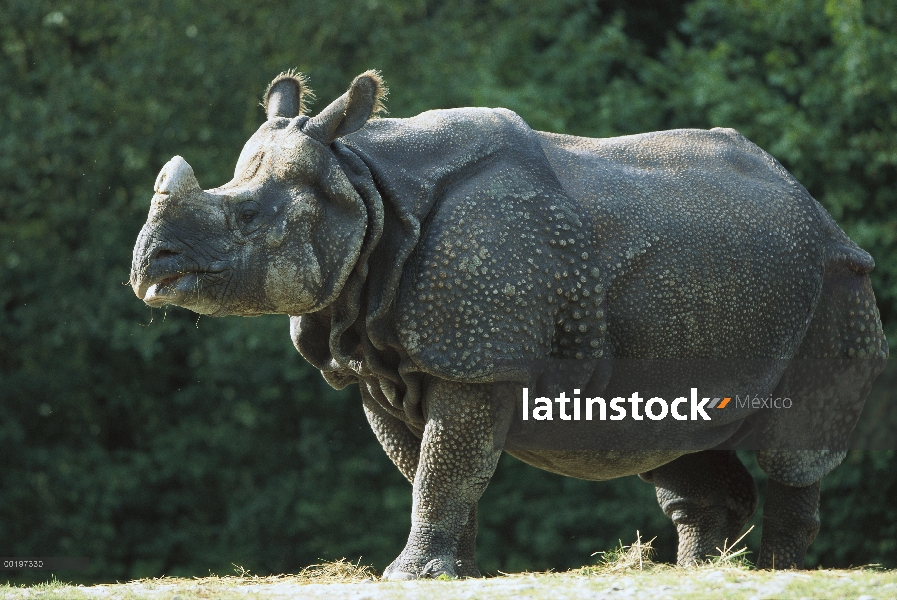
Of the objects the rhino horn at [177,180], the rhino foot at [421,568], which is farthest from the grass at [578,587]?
the rhino horn at [177,180]

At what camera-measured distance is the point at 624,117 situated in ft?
44.8

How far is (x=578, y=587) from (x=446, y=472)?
30.1 inches

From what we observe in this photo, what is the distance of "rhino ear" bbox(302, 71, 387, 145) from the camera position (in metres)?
5.64

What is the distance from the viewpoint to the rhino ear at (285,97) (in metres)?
6.16

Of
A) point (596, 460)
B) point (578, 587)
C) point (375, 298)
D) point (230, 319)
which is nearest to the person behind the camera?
point (578, 587)

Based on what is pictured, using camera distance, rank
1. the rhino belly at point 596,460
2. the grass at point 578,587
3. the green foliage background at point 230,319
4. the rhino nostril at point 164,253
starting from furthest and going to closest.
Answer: the green foliage background at point 230,319, the rhino belly at point 596,460, the rhino nostril at point 164,253, the grass at point 578,587

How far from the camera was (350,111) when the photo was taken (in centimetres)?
573

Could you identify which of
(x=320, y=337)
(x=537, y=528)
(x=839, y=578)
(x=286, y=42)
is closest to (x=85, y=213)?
(x=286, y=42)

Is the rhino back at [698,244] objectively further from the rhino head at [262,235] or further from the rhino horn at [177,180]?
the rhino horn at [177,180]

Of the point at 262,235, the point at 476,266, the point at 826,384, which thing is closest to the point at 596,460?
the point at 826,384

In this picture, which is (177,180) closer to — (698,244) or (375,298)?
(375,298)

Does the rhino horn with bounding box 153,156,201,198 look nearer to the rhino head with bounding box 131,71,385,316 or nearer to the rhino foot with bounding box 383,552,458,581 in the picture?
the rhino head with bounding box 131,71,385,316

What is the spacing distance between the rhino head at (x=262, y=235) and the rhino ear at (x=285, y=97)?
53 cm

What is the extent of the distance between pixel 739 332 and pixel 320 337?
1836 millimetres
